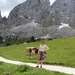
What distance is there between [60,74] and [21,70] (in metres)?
3.57

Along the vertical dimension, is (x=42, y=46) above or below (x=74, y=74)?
above

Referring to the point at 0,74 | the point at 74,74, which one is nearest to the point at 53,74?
the point at 74,74

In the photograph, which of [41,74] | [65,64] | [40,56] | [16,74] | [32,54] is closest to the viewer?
[41,74]

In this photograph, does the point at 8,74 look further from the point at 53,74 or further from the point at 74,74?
the point at 74,74

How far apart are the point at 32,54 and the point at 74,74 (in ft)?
79.2

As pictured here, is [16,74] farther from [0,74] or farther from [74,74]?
[74,74]

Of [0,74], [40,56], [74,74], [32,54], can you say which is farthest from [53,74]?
A: [32,54]

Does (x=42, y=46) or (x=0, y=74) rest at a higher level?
(x=42, y=46)

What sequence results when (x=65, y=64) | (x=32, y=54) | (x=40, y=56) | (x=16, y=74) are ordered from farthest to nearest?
(x=32, y=54), (x=65, y=64), (x=40, y=56), (x=16, y=74)

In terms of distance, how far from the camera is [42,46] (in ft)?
75.8

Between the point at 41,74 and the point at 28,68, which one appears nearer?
the point at 41,74

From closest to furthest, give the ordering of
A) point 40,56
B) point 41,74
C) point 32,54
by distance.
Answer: point 41,74
point 40,56
point 32,54

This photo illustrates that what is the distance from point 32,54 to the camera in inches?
1628

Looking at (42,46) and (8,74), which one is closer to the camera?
(8,74)
